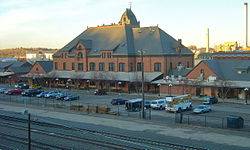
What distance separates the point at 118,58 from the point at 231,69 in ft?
74.6

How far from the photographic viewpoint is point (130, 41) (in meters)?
80.4

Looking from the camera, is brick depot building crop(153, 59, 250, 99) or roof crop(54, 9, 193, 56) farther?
roof crop(54, 9, 193, 56)

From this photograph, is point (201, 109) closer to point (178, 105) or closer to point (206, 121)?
point (178, 105)

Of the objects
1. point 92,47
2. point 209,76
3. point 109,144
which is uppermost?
point 92,47

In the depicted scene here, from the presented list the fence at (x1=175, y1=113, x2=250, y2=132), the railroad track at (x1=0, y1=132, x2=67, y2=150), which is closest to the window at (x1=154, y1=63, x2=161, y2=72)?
the fence at (x1=175, y1=113, x2=250, y2=132)

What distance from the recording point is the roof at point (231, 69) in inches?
2405

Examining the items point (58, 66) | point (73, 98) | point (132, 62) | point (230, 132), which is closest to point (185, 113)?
point (230, 132)

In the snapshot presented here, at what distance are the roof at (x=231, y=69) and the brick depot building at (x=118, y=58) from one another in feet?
36.2

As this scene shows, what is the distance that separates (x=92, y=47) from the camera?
84812 millimetres

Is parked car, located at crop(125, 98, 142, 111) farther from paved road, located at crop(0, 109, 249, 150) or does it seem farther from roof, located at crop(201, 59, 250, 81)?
roof, located at crop(201, 59, 250, 81)

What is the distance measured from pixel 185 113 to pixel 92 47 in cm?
4028

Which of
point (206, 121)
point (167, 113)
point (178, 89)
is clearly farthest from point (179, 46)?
point (206, 121)

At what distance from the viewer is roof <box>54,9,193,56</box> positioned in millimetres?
77312

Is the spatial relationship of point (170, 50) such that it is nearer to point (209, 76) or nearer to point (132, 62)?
point (132, 62)
